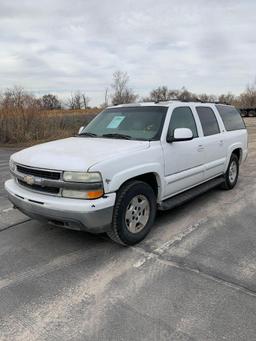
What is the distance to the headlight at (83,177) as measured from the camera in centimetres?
361

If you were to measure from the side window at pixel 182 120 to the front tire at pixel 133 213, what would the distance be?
3.50ft

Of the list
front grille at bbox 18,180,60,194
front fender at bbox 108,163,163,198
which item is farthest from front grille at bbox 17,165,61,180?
front fender at bbox 108,163,163,198

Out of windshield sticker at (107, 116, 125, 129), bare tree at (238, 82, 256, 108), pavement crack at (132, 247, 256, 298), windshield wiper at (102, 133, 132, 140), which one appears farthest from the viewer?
bare tree at (238, 82, 256, 108)

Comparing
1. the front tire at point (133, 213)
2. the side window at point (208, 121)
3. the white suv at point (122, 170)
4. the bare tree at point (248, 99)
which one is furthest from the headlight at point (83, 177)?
the bare tree at point (248, 99)

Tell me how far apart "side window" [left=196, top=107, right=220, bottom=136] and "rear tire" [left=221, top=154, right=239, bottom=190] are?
0.97 m

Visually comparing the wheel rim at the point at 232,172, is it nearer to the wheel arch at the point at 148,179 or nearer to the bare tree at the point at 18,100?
the wheel arch at the point at 148,179

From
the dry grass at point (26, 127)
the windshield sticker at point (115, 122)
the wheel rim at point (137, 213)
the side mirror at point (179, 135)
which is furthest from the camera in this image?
the dry grass at point (26, 127)

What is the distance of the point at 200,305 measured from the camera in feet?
9.82

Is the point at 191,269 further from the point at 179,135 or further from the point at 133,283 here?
the point at 179,135

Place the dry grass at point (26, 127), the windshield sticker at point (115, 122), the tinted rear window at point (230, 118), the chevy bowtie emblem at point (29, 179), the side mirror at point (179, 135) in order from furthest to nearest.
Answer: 1. the dry grass at point (26, 127)
2. the tinted rear window at point (230, 118)
3. the windshield sticker at point (115, 122)
4. the side mirror at point (179, 135)
5. the chevy bowtie emblem at point (29, 179)

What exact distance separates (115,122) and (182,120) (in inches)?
42.0

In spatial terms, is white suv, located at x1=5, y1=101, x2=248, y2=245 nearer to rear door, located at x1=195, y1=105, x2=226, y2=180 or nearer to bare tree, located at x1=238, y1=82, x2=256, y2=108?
rear door, located at x1=195, y1=105, x2=226, y2=180

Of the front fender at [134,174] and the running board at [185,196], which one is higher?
the front fender at [134,174]

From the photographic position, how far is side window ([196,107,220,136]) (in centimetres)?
583
